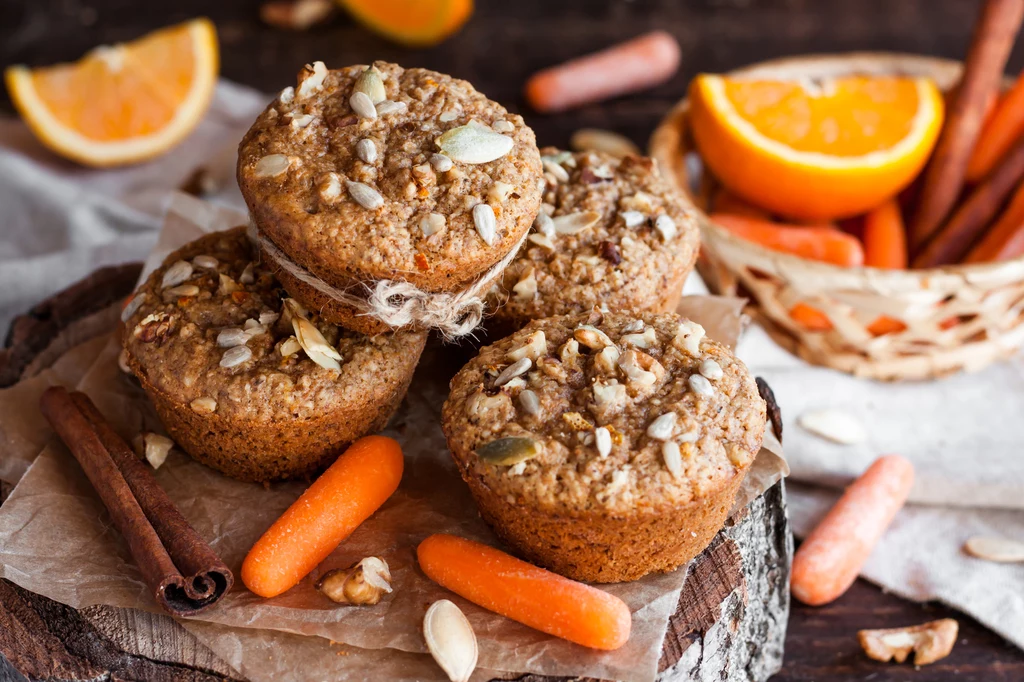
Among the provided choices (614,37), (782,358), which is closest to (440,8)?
(614,37)

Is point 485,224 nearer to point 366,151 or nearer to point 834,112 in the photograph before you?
point 366,151

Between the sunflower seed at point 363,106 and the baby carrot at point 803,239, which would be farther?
the baby carrot at point 803,239

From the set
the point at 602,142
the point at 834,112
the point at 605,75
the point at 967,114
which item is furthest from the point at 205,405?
the point at 605,75

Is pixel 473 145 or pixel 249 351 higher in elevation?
pixel 473 145

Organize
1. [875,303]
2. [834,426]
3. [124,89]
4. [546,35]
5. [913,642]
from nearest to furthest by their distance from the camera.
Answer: [913,642], [875,303], [834,426], [124,89], [546,35]

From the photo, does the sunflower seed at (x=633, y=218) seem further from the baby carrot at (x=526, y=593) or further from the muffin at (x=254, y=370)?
the baby carrot at (x=526, y=593)

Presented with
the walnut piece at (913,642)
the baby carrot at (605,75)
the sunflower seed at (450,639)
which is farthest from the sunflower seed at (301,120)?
the baby carrot at (605,75)

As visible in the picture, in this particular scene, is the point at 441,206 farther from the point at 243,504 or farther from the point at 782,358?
the point at 782,358
